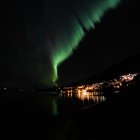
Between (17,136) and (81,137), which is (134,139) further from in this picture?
(17,136)

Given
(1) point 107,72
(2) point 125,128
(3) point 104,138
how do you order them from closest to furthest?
(3) point 104,138
(2) point 125,128
(1) point 107,72

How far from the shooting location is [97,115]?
2850cm

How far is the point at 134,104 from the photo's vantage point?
25.9m

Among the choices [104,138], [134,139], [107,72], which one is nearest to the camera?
[134,139]

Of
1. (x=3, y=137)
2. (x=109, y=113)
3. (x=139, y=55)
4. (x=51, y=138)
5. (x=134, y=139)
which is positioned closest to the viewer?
(x=134, y=139)

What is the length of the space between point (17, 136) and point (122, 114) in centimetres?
1798

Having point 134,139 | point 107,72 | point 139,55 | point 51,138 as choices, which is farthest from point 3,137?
point 107,72

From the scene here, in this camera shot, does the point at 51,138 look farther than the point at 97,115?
No

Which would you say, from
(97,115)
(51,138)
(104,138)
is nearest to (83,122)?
(97,115)

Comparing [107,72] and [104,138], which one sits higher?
[107,72]

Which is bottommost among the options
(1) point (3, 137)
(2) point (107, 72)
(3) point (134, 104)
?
(1) point (3, 137)

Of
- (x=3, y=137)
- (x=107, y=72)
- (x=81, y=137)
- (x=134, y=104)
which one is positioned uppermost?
(x=107, y=72)

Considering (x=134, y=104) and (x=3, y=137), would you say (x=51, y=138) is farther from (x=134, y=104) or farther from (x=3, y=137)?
(x=3, y=137)

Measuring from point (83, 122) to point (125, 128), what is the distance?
891 centimetres
